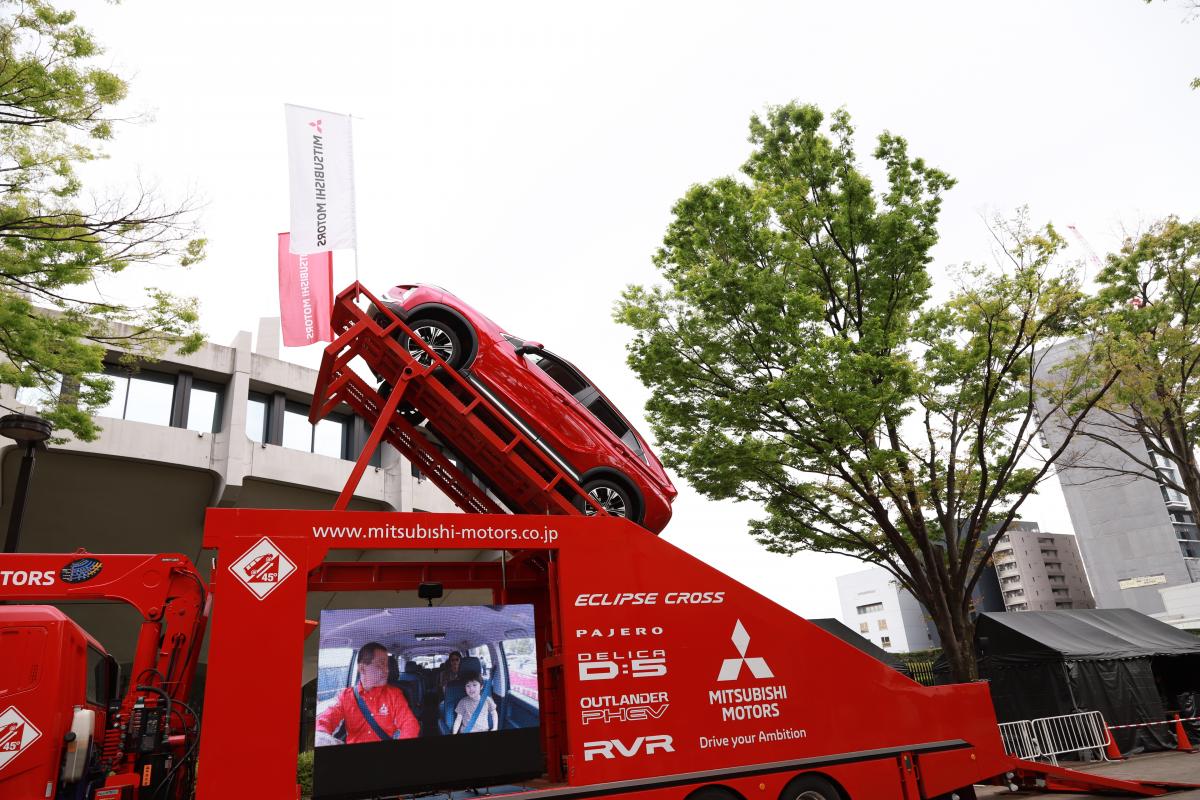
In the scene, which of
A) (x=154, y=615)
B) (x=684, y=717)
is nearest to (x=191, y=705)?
(x=154, y=615)

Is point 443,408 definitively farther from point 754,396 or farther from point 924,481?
point 924,481

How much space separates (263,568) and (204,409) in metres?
14.1

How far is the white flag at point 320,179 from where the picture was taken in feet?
32.2

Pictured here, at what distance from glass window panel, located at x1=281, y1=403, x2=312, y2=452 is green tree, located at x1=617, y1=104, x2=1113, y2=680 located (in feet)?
33.5

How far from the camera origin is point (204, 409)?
56.5ft

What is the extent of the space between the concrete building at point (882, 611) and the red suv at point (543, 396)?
2987 inches

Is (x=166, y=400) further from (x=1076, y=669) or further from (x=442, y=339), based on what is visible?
(x=1076, y=669)

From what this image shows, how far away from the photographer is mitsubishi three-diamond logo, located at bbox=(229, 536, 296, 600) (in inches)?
200

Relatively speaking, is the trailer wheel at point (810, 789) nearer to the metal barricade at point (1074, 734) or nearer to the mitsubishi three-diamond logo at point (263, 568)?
the mitsubishi three-diamond logo at point (263, 568)

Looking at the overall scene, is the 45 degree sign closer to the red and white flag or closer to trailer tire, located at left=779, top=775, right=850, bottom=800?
trailer tire, located at left=779, top=775, right=850, bottom=800

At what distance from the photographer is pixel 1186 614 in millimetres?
49375

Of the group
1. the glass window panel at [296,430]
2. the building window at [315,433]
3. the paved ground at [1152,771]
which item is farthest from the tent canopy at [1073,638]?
the glass window panel at [296,430]

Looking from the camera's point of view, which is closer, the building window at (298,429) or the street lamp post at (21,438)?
the street lamp post at (21,438)

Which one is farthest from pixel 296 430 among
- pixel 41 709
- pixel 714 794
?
pixel 714 794
